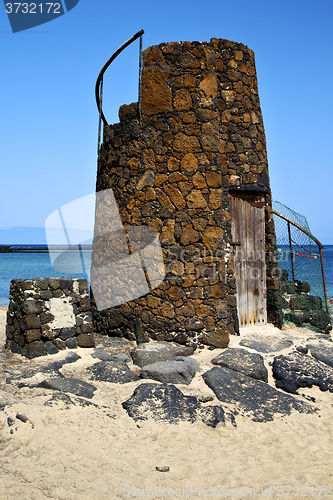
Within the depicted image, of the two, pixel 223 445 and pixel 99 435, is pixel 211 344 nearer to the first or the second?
pixel 223 445

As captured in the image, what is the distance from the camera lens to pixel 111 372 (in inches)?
164

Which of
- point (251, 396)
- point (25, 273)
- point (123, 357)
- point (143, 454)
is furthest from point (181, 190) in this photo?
point (25, 273)

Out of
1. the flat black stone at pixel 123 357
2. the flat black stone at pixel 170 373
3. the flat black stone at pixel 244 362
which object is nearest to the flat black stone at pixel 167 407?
the flat black stone at pixel 170 373

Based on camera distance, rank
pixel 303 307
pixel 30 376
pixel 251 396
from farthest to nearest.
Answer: pixel 303 307, pixel 251 396, pixel 30 376

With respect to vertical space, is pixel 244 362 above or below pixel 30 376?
below

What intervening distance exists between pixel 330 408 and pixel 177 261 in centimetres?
273

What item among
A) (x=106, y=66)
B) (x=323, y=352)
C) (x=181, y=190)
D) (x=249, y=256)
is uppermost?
(x=106, y=66)

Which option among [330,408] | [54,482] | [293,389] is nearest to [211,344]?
[293,389]

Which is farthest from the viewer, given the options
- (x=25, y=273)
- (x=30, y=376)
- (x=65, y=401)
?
(x=25, y=273)

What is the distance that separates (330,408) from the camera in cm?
402

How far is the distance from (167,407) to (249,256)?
377cm

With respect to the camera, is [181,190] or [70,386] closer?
[70,386]

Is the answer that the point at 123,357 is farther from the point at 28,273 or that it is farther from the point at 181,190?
the point at 28,273

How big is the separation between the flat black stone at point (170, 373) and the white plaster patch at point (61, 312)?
4.11ft
